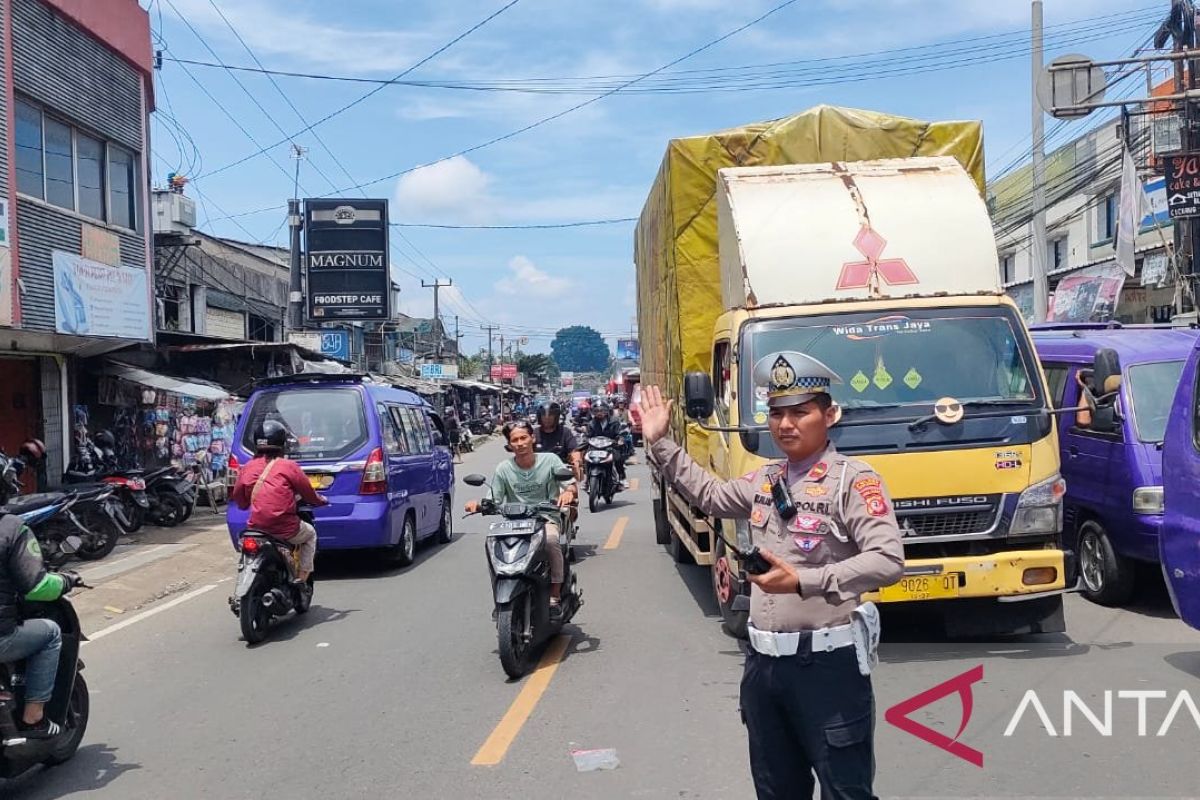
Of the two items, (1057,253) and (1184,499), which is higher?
(1057,253)

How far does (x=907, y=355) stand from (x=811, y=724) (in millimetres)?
4342

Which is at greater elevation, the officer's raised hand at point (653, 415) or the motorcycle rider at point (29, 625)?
the officer's raised hand at point (653, 415)

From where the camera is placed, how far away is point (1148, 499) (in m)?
7.74

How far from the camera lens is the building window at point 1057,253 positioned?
97.1 ft

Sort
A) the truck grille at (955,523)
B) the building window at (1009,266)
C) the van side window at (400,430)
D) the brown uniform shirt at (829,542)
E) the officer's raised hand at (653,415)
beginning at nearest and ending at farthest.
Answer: the brown uniform shirt at (829,542) → the officer's raised hand at (653,415) → the truck grille at (955,523) → the van side window at (400,430) → the building window at (1009,266)

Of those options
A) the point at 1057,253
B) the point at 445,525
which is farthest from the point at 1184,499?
the point at 1057,253

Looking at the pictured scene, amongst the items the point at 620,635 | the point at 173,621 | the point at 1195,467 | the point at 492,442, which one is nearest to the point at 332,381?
the point at 173,621

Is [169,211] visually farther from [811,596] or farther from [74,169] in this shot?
[811,596]

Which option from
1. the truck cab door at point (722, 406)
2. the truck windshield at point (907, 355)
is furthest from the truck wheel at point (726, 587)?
the truck windshield at point (907, 355)

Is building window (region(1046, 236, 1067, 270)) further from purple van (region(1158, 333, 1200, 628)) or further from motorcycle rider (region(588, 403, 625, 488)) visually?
purple van (region(1158, 333, 1200, 628))

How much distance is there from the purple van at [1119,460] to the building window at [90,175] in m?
13.3

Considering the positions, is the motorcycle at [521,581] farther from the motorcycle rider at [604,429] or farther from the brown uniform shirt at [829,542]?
the motorcycle rider at [604,429]

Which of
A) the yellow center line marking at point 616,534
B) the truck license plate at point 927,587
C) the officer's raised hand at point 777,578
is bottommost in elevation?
the yellow center line marking at point 616,534

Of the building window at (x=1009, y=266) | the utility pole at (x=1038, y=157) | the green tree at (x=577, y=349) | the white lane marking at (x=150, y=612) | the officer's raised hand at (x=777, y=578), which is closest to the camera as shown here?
the officer's raised hand at (x=777, y=578)
